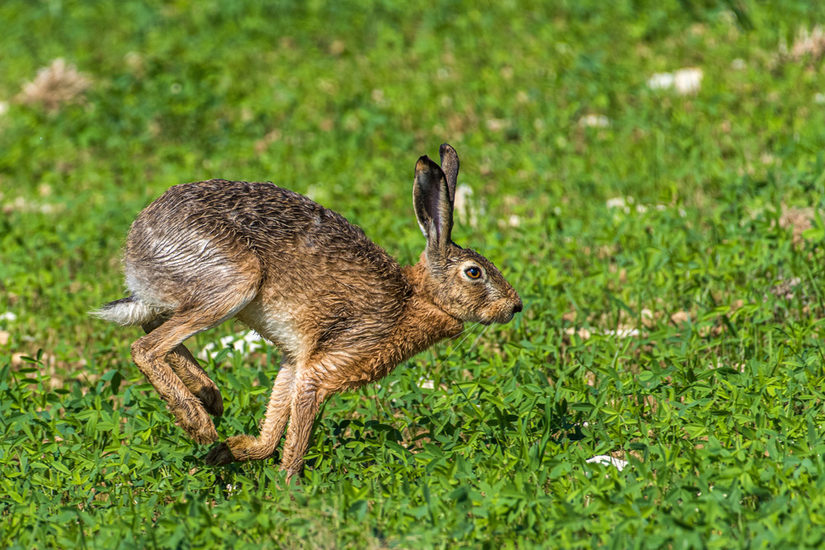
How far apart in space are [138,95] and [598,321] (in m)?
6.92

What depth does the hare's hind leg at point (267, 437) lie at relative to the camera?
17.1 feet

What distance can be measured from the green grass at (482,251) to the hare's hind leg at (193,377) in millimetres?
173

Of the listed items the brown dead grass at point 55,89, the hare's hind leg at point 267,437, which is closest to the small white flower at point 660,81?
the brown dead grass at point 55,89

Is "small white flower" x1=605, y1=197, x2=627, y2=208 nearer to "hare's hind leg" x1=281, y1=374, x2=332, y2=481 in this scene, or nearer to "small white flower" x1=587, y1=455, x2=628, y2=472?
"small white flower" x1=587, y1=455, x2=628, y2=472

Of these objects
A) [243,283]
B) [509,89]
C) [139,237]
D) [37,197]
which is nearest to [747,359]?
[243,283]

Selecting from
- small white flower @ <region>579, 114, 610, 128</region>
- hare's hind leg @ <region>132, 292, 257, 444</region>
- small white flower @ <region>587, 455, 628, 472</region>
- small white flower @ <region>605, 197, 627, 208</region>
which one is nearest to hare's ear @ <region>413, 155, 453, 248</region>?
hare's hind leg @ <region>132, 292, 257, 444</region>

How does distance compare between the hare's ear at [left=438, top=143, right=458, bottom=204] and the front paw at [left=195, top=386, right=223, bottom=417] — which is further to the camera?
Answer: the hare's ear at [left=438, top=143, right=458, bottom=204]

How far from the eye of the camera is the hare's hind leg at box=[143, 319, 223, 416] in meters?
5.50

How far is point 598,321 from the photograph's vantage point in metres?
7.02

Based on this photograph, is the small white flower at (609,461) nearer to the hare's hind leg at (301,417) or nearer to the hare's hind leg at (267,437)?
the hare's hind leg at (301,417)

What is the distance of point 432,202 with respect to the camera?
5.48m

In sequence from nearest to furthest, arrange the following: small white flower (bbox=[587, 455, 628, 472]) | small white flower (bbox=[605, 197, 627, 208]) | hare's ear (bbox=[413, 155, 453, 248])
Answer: small white flower (bbox=[587, 455, 628, 472]) → hare's ear (bbox=[413, 155, 453, 248]) → small white flower (bbox=[605, 197, 627, 208])

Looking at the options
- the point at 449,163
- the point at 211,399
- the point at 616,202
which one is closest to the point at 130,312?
the point at 211,399

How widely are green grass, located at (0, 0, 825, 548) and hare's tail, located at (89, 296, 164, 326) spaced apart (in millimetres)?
467
